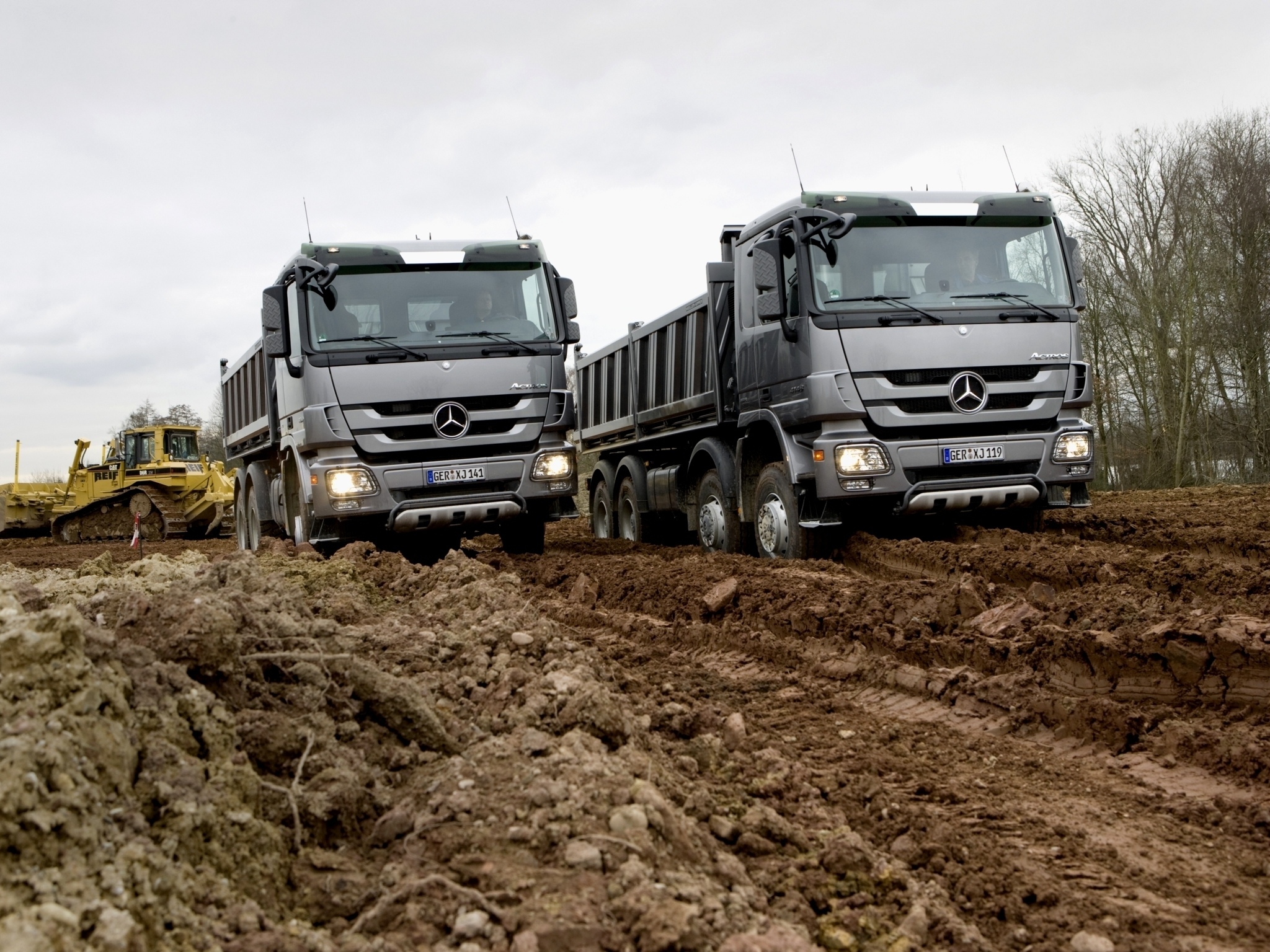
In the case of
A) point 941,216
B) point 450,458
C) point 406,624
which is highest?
point 941,216

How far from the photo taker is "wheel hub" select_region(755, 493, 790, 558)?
960cm

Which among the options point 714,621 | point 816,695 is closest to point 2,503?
point 714,621

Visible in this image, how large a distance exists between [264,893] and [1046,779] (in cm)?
277

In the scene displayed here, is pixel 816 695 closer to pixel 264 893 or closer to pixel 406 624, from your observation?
pixel 406 624

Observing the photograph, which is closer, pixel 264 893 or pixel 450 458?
pixel 264 893

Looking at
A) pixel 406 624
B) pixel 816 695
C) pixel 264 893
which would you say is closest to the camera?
pixel 264 893

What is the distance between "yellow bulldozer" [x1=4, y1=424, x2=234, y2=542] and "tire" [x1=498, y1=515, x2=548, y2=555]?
1291 cm

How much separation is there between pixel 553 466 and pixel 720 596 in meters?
3.44

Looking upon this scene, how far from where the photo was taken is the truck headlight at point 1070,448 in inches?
361

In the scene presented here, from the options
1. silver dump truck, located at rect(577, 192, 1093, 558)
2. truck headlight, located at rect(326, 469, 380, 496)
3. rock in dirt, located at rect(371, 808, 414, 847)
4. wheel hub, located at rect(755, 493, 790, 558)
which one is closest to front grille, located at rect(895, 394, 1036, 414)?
silver dump truck, located at rect(577, 192, 1093, 558)

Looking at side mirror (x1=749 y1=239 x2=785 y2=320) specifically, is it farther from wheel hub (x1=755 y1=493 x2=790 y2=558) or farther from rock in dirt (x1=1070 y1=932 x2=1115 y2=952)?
rock in dirt (x1=1070 y1=932 x2=1115 y2=952)

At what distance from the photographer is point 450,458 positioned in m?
10.4

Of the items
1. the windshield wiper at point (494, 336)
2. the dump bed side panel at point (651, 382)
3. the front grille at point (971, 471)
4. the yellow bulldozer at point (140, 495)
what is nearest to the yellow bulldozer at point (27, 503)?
the yellow bulldozer at point (140, 495)

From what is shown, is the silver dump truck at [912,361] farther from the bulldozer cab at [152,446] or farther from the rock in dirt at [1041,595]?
the bulldozer cab at [152,446]
